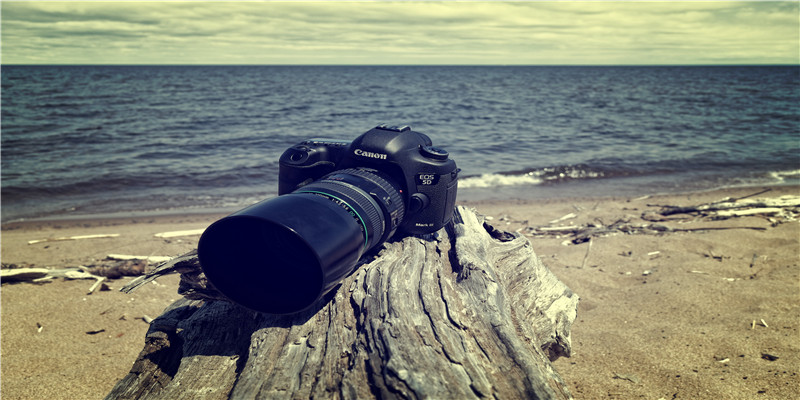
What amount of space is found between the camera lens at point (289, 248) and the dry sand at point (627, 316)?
127 centimetres

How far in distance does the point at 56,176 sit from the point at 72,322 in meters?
6.57

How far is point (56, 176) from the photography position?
825 cm

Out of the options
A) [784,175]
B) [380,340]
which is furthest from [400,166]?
[784,175]

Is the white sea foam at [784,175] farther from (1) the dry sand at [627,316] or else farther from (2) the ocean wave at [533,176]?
(1) the dry sand at [627,316]

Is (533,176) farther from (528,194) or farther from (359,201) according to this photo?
(359,201)

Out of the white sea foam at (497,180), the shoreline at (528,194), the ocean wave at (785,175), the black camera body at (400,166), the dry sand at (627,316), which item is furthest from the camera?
the ocean wave at (785,175)

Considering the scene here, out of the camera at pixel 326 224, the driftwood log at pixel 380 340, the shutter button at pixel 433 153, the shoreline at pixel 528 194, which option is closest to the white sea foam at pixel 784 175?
the shoreline at pixel 528 194

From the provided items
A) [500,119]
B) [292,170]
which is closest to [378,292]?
[292,170]

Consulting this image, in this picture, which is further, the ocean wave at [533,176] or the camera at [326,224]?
the ocean wave at [533,176]

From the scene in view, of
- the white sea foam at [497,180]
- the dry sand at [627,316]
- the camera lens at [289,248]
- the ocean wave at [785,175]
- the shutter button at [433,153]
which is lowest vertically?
the dry sand at [627,316]

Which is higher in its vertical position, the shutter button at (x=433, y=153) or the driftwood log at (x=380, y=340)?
the shutter button at (x=433, y=153)

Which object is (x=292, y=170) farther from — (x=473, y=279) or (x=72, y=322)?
(x=72, y=322)

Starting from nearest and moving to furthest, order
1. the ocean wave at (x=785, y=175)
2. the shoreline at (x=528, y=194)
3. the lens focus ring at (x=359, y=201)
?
the lens focus ring at (x=359, y=201) → the shoreline at (x=528, y=194) → the ocean wave at (x=785, y=175)

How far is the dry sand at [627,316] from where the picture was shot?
2.40 meters
